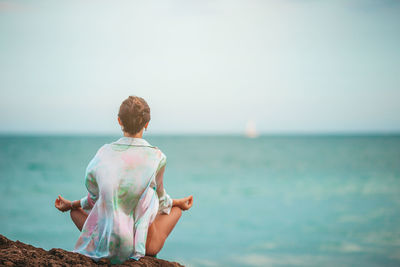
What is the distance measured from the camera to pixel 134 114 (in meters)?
3.22

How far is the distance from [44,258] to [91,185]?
25.5 inches

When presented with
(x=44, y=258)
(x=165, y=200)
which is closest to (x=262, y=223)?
(x=165, y=200)

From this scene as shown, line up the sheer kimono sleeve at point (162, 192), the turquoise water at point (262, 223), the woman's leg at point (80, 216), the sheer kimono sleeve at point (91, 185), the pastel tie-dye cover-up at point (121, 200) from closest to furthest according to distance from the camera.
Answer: the pastel tie-dye cover-up at point (121, 200) → the sheer kimono sleeve at point (91, 185) → the sheer kimono sleeve at point (162, 192) → the woman's leg at point (80, 216) → the turquoise water at point (262, 223)

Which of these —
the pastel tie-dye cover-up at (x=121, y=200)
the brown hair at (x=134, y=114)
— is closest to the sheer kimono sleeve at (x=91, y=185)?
the pastel tie-dye cover-up at (x=121, y=200)

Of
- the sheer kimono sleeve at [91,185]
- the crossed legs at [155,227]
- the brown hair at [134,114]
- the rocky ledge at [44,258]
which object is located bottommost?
the rocky ledge at [44,258]

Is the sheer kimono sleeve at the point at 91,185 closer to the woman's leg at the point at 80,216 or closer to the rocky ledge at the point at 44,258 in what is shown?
the woman's leg at the point at 80,216

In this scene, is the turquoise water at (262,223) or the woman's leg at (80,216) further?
the turquoise water at (262,223)

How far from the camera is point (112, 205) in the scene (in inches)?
120

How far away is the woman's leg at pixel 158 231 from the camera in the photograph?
11.2ft

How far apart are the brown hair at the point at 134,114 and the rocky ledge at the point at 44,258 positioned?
3.51 ft

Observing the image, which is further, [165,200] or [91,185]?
[165,200]

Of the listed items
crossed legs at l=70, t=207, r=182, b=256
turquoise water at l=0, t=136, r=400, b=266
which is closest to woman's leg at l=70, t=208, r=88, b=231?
crossed legs at l=70, t=207, r=182, b=256

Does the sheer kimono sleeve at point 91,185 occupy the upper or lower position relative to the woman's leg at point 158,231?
upper

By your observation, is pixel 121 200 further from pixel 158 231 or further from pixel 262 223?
pixel 262 223
